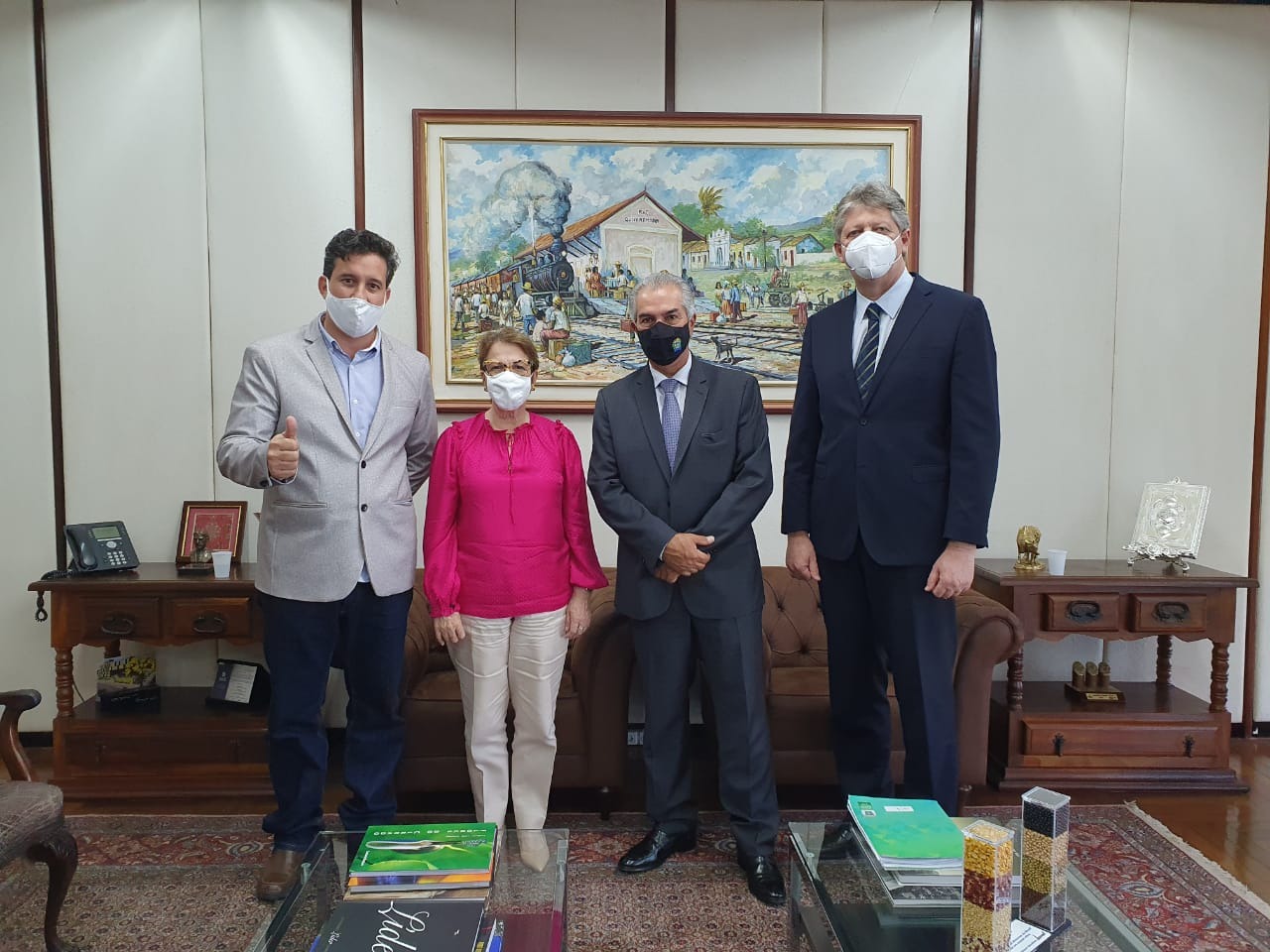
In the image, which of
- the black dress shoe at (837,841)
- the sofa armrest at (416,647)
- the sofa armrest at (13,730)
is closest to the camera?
the black dress shoe at (837,841)

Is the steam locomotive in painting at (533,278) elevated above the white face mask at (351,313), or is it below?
above

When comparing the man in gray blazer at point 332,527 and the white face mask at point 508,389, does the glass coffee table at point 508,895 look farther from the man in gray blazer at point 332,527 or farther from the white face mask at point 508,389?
the white face mask at point 508,389

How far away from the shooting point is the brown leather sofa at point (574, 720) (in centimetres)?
275

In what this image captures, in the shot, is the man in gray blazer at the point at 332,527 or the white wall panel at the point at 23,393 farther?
the white wall panel at the point at 23,393

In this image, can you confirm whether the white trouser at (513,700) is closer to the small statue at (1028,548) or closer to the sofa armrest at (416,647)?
the sofa armrest at (416,647)

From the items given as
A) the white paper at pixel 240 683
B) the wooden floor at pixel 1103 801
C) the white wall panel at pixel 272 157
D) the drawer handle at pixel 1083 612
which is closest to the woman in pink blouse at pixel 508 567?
the wooden floor at pixel 1103 801

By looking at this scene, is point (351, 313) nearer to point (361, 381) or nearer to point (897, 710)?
point (361, 381)

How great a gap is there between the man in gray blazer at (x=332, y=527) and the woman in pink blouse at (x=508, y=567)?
153mm

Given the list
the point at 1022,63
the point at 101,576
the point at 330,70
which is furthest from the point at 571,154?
the point at 101,576

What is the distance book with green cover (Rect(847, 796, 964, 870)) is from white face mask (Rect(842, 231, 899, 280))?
127 centimetres

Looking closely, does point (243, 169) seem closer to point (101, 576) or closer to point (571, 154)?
point (571, 154)

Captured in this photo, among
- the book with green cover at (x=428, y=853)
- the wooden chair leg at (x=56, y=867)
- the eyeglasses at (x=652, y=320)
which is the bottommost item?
the wooden chair leg at (x=56, y=867)

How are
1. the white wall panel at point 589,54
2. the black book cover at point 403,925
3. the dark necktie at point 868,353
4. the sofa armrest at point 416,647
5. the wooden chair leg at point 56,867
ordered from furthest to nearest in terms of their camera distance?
the white wall panel at point 589,54, the sofa armrest at point 416,647, the dark necktie at point 868,353, the wooden chair leg at point 56,867, the black book cover at point 403,925

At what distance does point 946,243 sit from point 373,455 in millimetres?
2495
